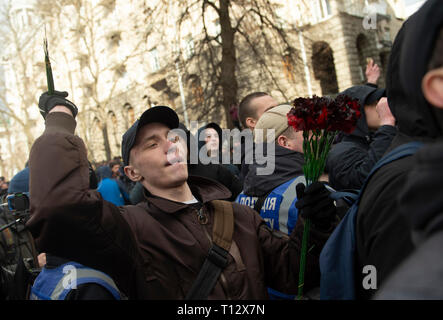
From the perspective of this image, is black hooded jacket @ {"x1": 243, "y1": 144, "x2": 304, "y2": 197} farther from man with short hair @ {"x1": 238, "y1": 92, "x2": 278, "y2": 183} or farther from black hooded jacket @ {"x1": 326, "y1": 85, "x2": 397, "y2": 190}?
man with short hair @ {"x1": 238, "y1": 92, "x2": 278, "y2": 183}

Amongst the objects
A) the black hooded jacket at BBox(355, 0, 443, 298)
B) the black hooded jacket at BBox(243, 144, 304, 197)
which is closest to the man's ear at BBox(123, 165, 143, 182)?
the black hooded jacket at BBox(243, 144, 304, 197)

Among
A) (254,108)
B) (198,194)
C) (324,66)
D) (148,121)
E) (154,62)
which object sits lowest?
(198,194)

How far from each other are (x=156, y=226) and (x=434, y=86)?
4.30ft

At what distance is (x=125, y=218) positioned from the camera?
172 centimetres

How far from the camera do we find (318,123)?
5.37 feet

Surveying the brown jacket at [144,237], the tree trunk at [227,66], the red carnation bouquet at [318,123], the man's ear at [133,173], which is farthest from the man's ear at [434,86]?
the tree trunk at [227,66]

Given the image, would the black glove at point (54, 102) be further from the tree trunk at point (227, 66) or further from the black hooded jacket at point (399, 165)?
the tree trunk at point (227, 66)

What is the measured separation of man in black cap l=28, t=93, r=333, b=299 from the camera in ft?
4.65

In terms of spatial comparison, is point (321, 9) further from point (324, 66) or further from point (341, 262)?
point (341, 262)

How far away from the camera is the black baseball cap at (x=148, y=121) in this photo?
1.95 metres


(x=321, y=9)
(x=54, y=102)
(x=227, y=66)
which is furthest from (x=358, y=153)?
(x=321, y=9)

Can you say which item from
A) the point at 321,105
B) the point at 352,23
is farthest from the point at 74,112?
the point at 352,23
